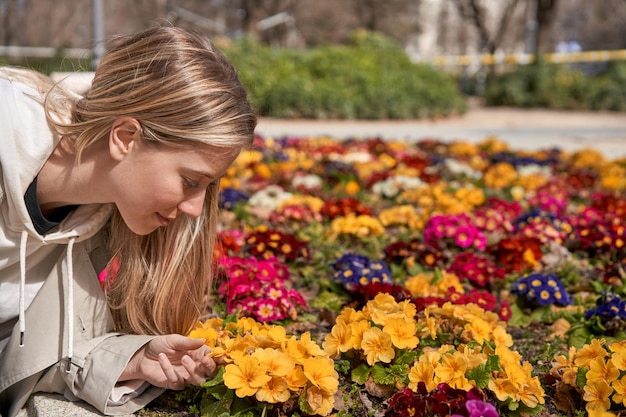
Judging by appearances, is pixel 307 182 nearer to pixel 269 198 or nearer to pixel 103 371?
pixel 269 198

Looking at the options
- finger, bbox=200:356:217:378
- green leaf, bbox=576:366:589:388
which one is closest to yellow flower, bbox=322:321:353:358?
finger, bbox=200:356:217:378

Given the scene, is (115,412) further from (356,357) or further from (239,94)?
(239,94)

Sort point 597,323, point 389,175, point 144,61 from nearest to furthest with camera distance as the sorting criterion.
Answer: point 144,61, point 597,323, point 389,175

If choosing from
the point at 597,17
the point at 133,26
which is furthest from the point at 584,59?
the point at 597,17

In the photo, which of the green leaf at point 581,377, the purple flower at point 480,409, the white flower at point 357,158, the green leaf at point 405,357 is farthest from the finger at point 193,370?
the white flower at point 357,158

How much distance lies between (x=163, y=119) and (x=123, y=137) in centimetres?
14

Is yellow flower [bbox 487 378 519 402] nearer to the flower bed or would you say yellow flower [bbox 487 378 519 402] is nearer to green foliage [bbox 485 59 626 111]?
the flower bed

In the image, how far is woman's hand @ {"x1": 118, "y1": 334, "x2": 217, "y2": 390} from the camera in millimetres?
2127

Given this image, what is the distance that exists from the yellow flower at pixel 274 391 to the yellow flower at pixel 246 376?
2 cm

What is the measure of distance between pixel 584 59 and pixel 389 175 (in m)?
21.4

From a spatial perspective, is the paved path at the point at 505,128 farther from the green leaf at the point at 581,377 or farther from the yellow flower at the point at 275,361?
the yellow flower at the point at 275,361

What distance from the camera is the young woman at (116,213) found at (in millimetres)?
2068

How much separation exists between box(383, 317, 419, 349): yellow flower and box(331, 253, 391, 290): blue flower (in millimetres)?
659

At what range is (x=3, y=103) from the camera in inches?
81.6
